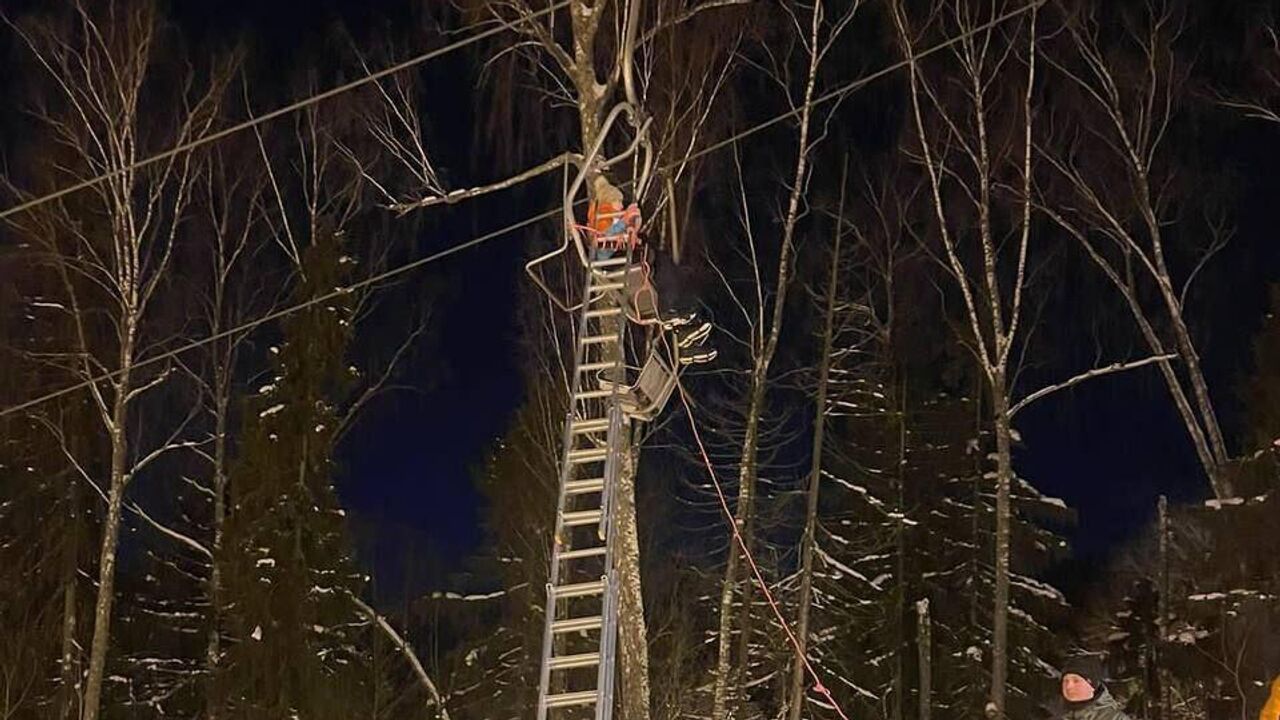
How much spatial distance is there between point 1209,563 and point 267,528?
10711 mm

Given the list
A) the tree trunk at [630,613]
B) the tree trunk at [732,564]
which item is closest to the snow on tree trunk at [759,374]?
the tree trunk at [732,564]

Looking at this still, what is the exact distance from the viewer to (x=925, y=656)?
20.8 m

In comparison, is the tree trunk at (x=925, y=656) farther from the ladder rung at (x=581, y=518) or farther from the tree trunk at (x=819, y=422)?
the ladder rung at (x=581, y=518)

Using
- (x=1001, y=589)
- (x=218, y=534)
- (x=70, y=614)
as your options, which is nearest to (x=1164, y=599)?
(x=1001, y=589)

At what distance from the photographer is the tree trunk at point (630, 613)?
29.5 feet

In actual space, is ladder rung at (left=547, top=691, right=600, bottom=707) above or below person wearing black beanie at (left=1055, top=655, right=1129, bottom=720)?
above

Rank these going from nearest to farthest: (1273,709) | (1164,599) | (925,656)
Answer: (1273,709) < (925,656) < (1164,599)

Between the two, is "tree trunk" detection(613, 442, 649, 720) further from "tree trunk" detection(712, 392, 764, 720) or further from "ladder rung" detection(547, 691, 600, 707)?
"tree trunk" detection(712, 392, 764, 720)

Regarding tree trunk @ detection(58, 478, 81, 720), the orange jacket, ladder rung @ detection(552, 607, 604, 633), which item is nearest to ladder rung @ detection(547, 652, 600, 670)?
ladder rung @ detection(552, 607, 604, 633)

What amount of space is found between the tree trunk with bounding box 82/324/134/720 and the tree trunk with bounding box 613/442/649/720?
25.2 ft

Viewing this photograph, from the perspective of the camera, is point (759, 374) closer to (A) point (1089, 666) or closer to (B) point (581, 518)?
(B) point (581, 518)

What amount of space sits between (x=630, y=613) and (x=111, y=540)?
319 inches

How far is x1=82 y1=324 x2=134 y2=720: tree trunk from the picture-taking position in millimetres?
14555

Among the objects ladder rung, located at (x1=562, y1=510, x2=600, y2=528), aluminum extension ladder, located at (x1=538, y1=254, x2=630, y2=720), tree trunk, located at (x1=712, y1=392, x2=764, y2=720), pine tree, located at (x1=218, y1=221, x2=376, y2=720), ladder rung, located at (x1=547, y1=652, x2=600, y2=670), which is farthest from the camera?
pine tree, located at (x1=218, y1=221, x2=376, y2=720)
